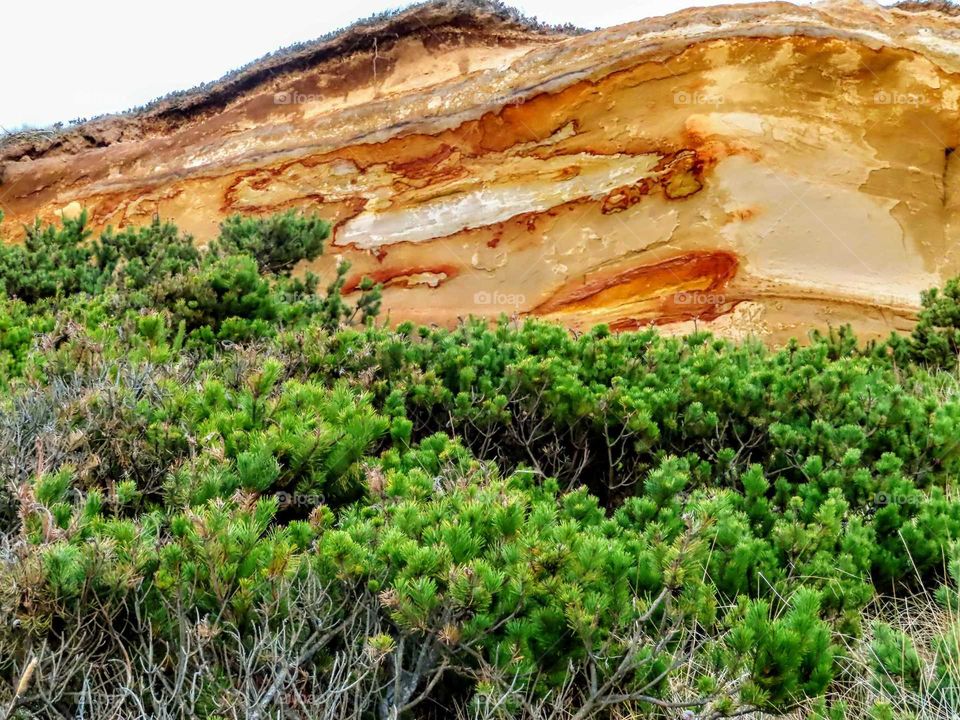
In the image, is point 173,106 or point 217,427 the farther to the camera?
point 173,106

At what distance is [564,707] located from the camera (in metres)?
2.65

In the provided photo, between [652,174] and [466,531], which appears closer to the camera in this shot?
[466,531]

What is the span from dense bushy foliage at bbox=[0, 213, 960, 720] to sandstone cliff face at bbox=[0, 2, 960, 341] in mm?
3512

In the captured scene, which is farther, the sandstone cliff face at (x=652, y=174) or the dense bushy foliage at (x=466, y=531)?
the sandstone cliff face at (x=652, y=174)

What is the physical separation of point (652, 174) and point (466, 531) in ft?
25.7

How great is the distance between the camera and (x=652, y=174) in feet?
31.9

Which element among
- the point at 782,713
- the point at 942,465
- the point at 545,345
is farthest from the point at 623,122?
the point at 782,713

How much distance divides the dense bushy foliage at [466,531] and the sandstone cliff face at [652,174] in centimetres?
351

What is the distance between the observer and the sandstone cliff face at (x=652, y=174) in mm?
9094

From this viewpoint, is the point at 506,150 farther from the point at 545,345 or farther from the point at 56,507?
the point at 56,507

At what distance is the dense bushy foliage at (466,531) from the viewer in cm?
244

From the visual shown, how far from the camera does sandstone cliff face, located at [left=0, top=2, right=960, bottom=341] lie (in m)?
9.09

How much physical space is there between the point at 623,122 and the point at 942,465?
6673 millimetres

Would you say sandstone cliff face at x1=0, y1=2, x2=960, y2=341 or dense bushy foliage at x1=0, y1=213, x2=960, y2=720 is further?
sandstone cliff face at x1=0, y1=2, x2=960, y2=341
